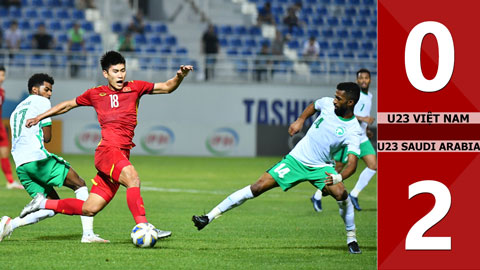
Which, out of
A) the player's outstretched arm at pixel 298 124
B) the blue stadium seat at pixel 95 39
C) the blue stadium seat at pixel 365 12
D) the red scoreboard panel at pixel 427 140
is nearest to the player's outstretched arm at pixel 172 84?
the player's outstretched arm at pixel 298 124

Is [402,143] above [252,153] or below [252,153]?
above

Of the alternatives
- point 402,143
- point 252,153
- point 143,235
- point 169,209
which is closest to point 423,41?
point 402,143

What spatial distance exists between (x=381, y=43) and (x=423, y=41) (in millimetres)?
249

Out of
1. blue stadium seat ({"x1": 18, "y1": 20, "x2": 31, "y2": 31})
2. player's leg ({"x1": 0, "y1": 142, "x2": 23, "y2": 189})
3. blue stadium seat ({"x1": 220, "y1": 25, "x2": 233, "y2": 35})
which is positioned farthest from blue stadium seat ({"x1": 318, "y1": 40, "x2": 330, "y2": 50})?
player's leg ({"x1": 0, "y1": 142, "x2": 23, "y2": 189})

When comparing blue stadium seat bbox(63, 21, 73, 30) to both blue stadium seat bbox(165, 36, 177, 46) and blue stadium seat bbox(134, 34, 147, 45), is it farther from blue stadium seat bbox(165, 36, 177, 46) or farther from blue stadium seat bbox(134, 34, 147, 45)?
blue stadium seat bbox(165, 36, 177, 46)

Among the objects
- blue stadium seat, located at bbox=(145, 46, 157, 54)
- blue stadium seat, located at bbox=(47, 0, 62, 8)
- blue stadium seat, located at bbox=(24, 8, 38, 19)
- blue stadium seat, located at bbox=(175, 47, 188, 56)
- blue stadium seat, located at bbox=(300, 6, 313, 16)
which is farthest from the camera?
blue stadium seat, located at bbox=(300, 6, 313, 16)

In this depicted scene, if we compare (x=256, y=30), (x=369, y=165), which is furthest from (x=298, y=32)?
(x=369, y=165)

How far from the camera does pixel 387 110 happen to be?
5.18 m

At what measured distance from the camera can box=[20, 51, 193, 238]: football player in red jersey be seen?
8117 millimetres

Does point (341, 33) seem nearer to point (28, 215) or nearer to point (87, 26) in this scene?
point (87, 26)

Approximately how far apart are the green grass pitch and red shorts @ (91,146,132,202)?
1.88 ft

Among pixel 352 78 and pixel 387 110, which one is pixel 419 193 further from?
pixel 352 78

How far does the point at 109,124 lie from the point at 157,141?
1633 cm

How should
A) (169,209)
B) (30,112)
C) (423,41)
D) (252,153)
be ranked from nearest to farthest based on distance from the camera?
(423,41) → (30,112) → (169,209) → (252,153)
